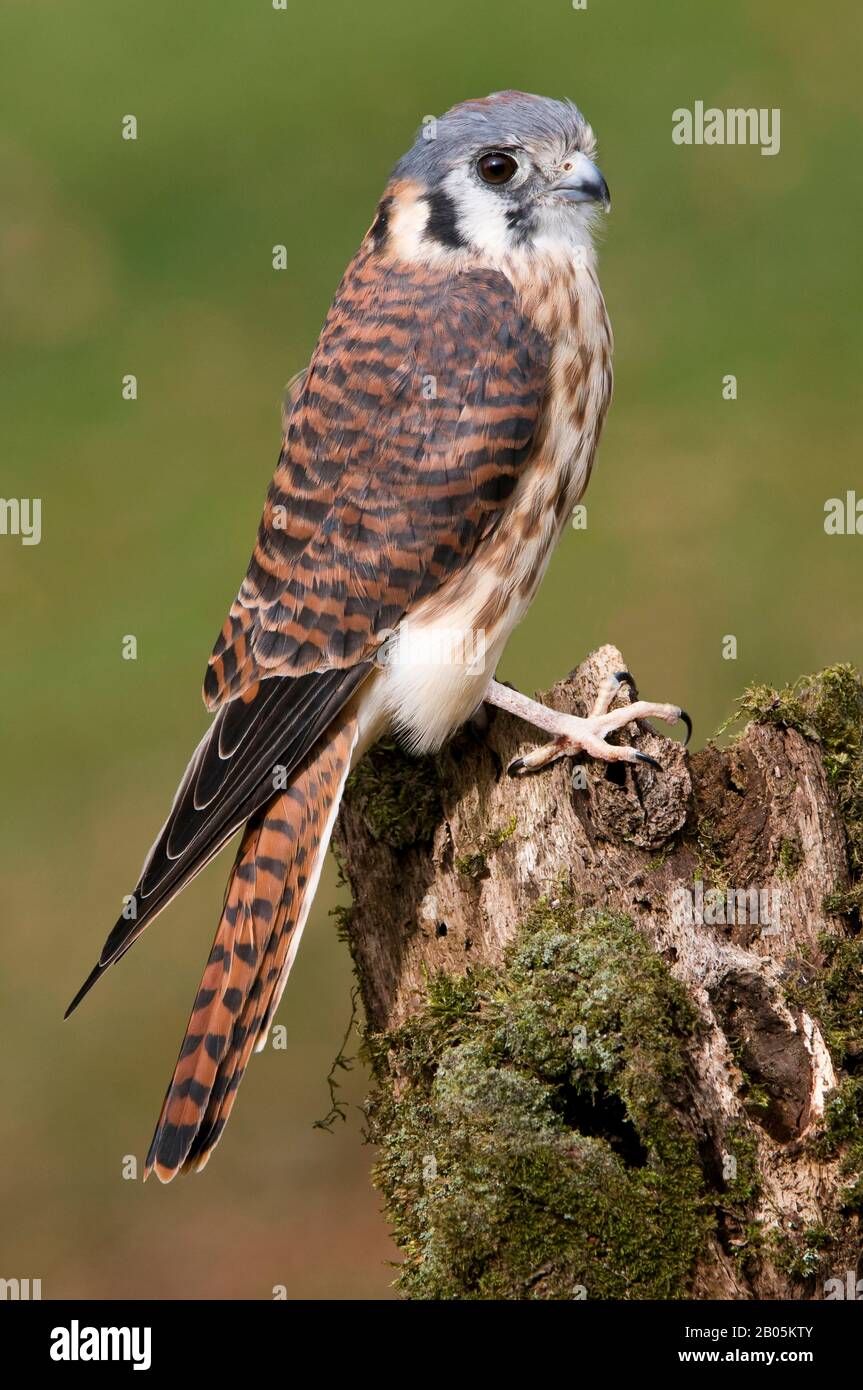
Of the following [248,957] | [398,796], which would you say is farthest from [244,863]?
[398,796]

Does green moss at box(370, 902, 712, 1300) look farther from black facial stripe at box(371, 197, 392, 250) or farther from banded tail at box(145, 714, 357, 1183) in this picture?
black facial stripe at box(371, 197, 392, 250)

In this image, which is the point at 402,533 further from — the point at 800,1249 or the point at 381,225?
the point at 800,1249

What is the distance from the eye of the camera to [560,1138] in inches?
114

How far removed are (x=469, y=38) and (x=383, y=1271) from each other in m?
7.67

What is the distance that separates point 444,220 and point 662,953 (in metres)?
2.00

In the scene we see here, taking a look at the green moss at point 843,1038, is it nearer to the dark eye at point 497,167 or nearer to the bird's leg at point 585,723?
the bird's leg at point 585,723

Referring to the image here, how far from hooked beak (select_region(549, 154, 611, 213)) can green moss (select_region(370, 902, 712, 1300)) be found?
6.15 feet

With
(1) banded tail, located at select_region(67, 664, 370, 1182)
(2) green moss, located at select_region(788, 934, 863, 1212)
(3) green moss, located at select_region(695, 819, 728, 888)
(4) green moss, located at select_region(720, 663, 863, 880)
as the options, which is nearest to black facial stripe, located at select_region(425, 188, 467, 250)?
(1) banded tail, located at select_region(67, 664, 370, 1182)

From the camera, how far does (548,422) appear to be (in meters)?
3.92

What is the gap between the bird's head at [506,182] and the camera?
4000 mm

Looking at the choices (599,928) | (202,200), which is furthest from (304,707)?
(202,200)

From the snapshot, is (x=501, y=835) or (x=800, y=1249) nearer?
(x=800, y=1249)

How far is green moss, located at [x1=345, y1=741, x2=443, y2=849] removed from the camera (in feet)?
11.7

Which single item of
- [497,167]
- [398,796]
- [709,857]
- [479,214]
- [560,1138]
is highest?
[497,167]
